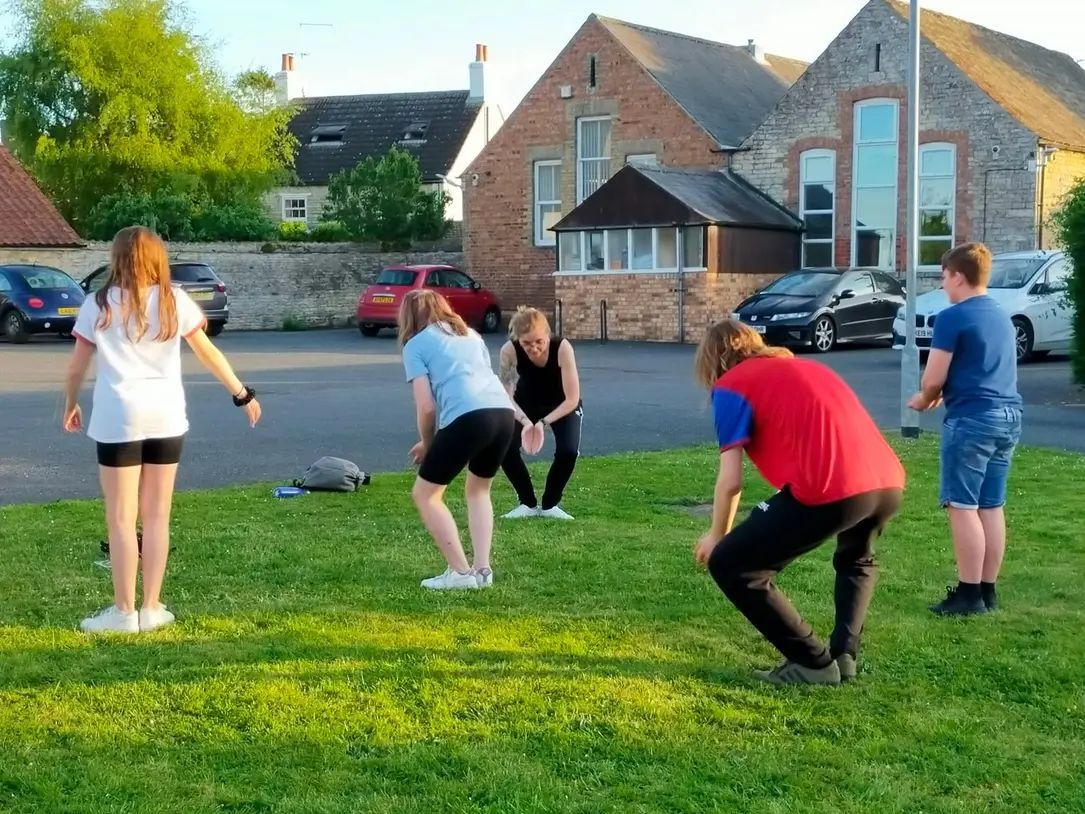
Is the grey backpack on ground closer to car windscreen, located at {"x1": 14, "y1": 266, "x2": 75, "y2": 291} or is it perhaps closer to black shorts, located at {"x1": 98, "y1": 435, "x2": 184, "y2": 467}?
black shorts, located at {"x1": 98, "y1": 435, "x2": 184, "y2": 467}

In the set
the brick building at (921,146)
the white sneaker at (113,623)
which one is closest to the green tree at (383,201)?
the brick building at (921,146)

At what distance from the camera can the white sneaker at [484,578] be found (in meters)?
6.91

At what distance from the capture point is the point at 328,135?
2018 inches

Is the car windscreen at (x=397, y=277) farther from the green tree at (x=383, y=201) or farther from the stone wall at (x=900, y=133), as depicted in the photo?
the stone wall at (x=900, y=133)

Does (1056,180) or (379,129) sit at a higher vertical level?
(379,129)

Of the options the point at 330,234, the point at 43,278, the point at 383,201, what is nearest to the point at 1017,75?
the point at 383,201

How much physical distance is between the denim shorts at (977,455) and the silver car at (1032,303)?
15.0 meters

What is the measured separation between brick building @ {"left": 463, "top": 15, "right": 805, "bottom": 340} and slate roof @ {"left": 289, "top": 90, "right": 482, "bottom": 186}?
10364 millimetres

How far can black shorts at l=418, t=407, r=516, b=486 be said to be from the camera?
666 cm

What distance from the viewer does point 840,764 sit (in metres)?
4.43

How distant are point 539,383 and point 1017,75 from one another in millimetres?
27350

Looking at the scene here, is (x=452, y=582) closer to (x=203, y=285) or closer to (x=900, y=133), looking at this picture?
(x=203, y=285)

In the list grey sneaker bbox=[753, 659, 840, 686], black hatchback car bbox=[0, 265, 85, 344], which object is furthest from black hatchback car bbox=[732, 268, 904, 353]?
grey sneaker bbox=[753, 659, 840, 686]

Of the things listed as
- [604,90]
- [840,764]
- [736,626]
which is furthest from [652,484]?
[604,90]
